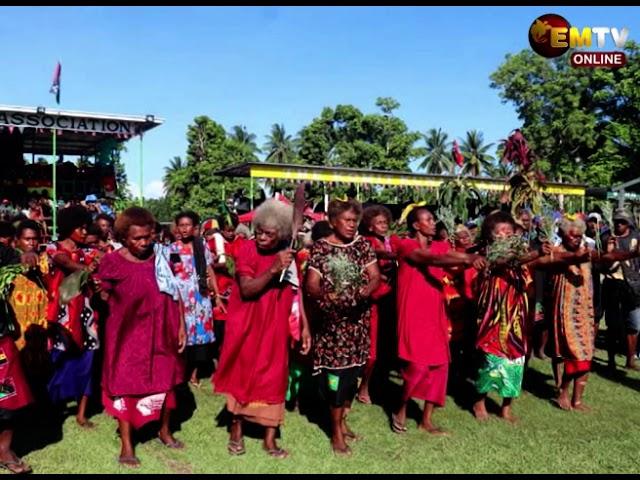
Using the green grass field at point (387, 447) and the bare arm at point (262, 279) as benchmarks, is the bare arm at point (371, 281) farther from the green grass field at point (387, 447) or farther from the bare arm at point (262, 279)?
the green grass field at point (387, 447)

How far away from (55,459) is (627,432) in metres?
4.51

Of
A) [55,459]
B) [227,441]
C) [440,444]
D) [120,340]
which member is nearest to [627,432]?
[440,444]

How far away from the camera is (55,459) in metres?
4.20

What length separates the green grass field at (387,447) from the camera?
418 cm

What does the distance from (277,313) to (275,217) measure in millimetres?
695

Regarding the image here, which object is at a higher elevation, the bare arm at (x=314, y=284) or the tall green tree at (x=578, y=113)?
the tall green tree at (x=578, y=113)

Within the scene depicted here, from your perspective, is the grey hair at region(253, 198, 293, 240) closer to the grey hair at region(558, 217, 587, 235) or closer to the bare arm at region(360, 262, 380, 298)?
the bare arm at region(360, 262, 380, 298)

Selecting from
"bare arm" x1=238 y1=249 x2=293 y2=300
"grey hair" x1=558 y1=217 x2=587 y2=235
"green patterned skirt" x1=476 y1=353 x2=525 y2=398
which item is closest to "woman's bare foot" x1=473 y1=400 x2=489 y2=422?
"green patterned skirt" x1=476 y1=353 x2=525 y2=398

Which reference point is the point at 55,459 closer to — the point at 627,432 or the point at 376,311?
the point at 376,311

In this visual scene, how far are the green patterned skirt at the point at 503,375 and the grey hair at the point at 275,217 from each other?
89.5 inches

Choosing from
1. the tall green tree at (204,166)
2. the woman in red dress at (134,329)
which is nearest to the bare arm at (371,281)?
the woman in red dress at (134,329)

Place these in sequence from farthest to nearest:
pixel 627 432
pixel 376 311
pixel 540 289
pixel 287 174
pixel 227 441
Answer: pixel 287 174, pixel 540 289, pixel 376 311, pixel 627 432, pixel 227 441

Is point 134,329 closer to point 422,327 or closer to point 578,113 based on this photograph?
point 422,327
